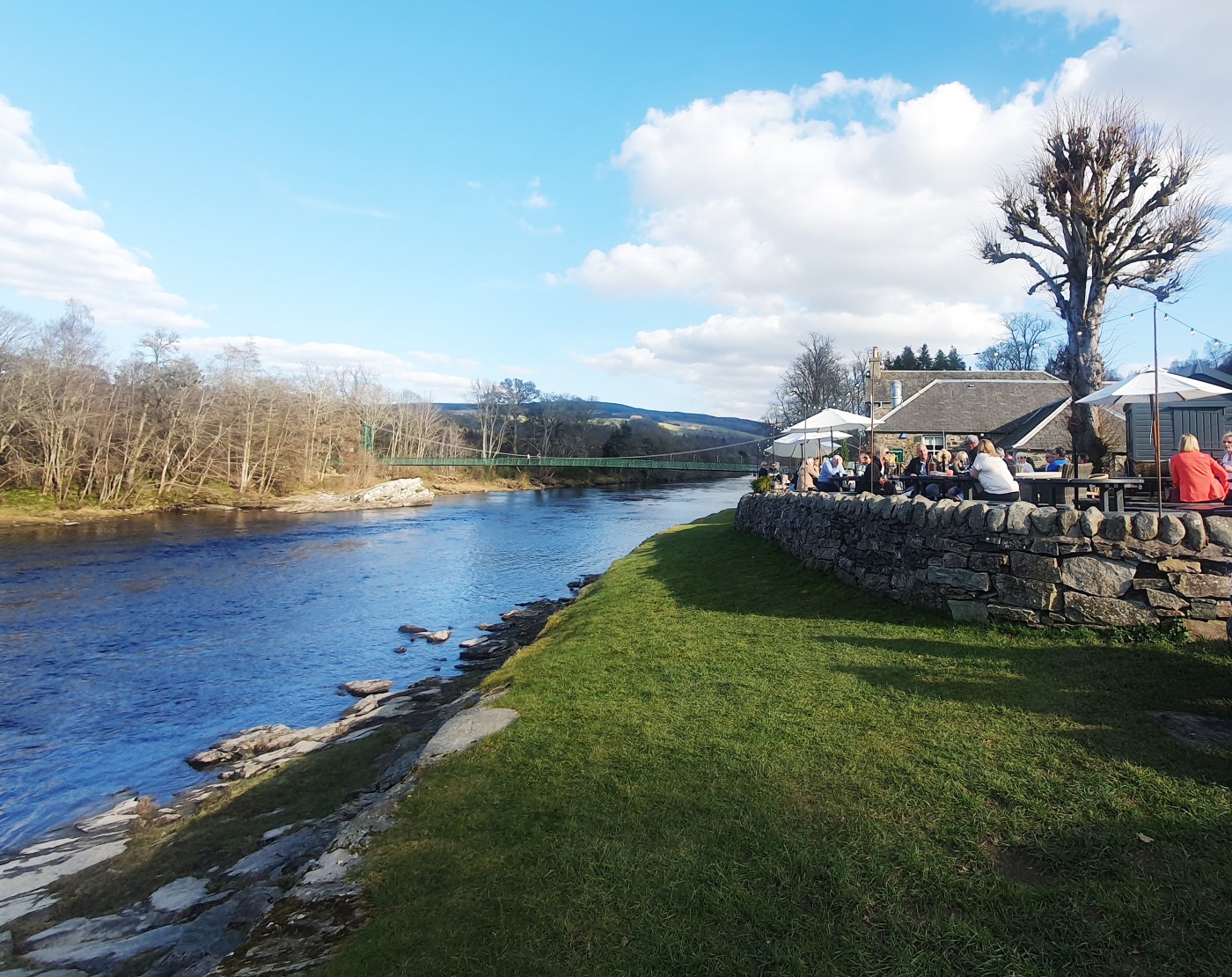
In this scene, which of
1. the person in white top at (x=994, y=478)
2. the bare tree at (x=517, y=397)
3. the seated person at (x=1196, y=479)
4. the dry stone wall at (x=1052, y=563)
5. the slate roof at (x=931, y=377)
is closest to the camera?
the dry stone wall at (x=1052, y=563)

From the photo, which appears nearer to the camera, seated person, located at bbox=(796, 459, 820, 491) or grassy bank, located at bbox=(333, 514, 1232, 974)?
grassy bank, located at bbox=(333, 514, 1232, 974)

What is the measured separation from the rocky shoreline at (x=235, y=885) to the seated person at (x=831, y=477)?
9044mm

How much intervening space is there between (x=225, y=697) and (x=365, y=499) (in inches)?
1598

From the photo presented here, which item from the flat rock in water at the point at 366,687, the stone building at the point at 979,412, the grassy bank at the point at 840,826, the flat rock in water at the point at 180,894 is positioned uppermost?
the stone building at the point at 979,412

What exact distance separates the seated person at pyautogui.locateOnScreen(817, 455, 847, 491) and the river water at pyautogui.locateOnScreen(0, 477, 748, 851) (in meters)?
8.52

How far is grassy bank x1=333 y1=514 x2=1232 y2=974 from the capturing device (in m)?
2.89

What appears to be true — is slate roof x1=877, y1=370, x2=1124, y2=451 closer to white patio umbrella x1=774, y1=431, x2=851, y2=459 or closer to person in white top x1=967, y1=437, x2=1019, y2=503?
white patio umbrella x1=774, y1=431, x2=851, y2=459

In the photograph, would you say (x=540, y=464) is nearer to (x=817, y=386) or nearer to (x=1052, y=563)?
(x=817, y=386)

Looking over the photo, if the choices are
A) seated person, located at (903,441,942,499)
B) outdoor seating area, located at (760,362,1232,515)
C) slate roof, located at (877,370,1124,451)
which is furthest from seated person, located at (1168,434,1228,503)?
slate roof, located at (877,370,1124,451)

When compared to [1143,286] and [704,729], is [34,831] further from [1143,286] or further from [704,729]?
[1143,286]

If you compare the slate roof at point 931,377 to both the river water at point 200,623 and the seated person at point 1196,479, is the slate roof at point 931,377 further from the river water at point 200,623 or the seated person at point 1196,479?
the seated person at point 1196,479

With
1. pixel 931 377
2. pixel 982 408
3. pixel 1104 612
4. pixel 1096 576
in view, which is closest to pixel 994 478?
pixel 1096 576

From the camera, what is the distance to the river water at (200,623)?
9961 millimetres

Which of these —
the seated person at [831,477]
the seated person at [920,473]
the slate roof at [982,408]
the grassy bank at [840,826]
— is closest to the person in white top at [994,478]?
the seated person at [920,473]
